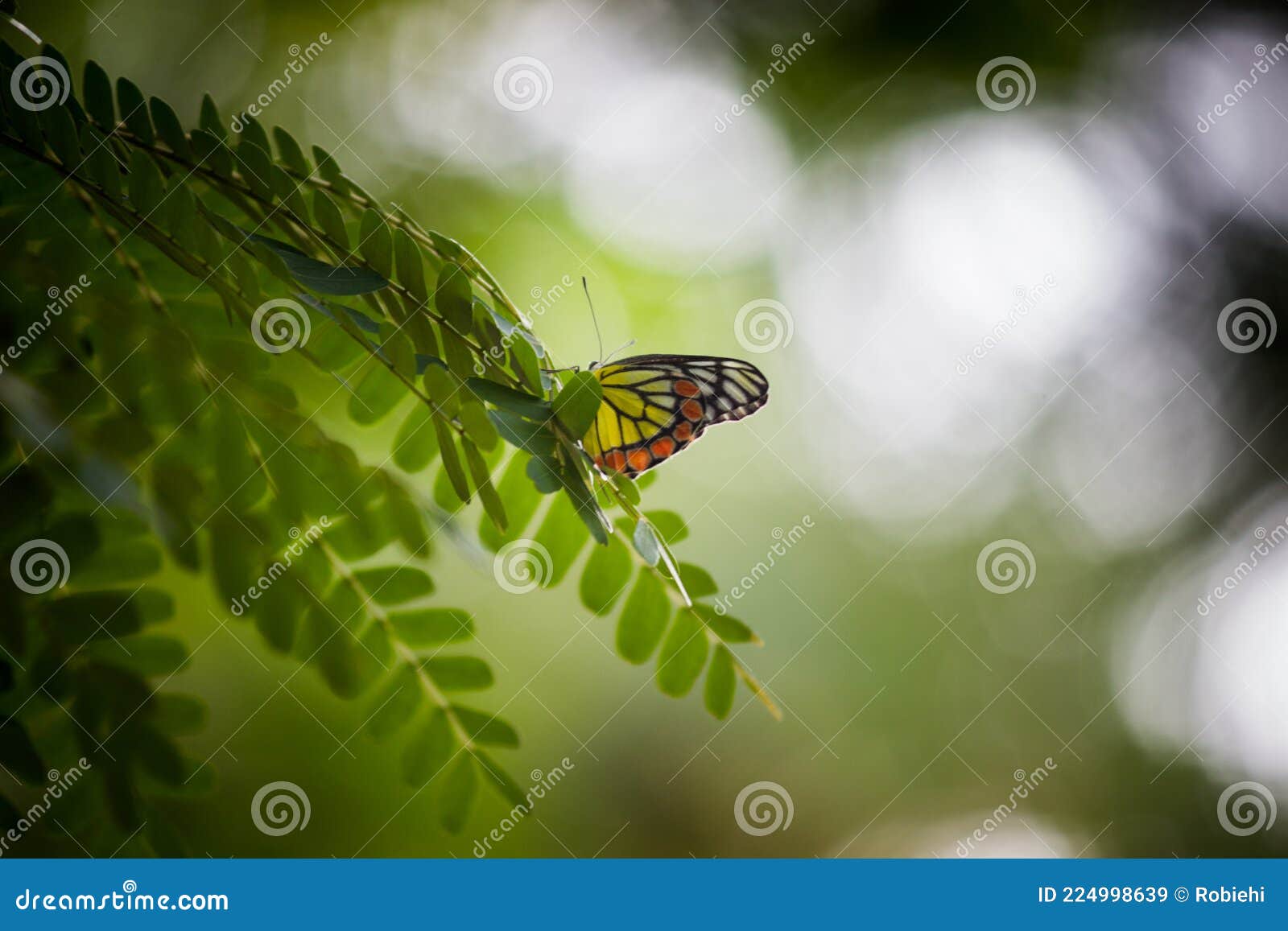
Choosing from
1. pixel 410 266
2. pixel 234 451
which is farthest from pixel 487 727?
pixel 410 266

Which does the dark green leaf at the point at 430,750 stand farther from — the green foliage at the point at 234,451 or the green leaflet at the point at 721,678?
the green leaflet at the point at 721,678

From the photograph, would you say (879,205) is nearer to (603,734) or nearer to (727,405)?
(603,734)

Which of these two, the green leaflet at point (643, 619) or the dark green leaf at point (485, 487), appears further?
the green leaflet at point (643, 619)

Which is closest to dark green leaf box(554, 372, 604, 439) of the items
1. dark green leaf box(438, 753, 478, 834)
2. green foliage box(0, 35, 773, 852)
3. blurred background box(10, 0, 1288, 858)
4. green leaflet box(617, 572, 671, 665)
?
green foliage box(0, 35, 773, 852)

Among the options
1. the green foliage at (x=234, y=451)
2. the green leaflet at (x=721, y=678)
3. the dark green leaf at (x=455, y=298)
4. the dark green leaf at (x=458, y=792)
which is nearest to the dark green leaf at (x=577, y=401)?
the green foliage at (x=234, y=451)

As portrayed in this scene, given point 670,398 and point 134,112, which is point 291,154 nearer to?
point 134,112

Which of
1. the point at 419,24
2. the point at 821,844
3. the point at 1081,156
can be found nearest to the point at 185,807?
the point at 821,844

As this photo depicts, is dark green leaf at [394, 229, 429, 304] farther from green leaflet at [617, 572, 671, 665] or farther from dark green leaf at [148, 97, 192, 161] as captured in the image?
green leaflet at [617, 572, 671, 665]
